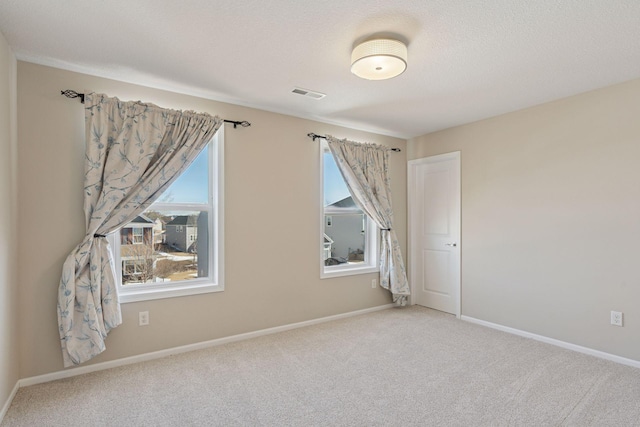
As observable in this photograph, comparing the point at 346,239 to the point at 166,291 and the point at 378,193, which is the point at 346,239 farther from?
the point at 166,291

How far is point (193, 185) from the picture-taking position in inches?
131

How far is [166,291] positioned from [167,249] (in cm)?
39

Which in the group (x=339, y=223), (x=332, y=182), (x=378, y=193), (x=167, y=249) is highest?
(x=332, y=182)

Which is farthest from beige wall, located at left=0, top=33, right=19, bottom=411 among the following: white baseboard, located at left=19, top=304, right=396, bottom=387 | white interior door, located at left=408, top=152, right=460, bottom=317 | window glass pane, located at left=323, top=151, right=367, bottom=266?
white interior door, located at left=408, top=152, right=460, bottom=317

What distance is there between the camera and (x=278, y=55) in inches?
98.9

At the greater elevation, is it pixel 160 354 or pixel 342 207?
pixel 342 207

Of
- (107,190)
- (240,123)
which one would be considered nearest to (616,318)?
(240,123)

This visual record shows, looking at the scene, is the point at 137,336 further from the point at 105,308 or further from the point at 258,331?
the point at 258,331

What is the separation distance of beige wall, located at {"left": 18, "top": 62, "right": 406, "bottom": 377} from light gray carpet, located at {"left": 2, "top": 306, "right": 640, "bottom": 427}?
30 centimetres

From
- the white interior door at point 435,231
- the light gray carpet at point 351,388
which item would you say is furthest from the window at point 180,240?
the white interior door at point 435,231

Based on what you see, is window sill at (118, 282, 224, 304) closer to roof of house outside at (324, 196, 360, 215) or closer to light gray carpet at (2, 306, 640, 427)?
light gray carpet at (2, 306, 640, 427)

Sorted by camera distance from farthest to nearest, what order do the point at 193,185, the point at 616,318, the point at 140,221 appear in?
the point at 193,185 → the point at 140,221 → the point at 616,318

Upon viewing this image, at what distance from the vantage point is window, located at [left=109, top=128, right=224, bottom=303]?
303 cm

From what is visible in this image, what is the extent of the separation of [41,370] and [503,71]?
165 inches
